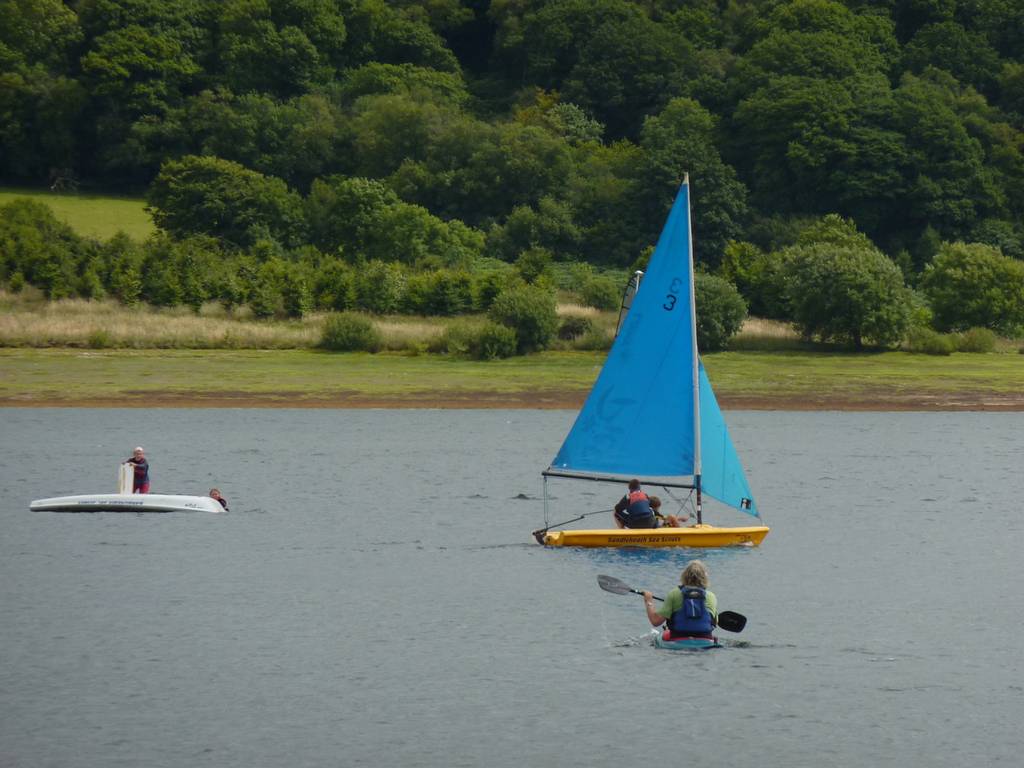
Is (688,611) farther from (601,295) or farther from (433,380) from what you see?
(601,295)

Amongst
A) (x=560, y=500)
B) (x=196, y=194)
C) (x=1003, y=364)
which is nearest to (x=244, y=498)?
(x=560, y=500)

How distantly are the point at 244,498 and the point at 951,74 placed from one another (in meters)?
133

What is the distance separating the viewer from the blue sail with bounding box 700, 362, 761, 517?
42844 millimetres

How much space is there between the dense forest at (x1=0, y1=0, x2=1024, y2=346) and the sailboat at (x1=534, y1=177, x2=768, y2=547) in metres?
58.6

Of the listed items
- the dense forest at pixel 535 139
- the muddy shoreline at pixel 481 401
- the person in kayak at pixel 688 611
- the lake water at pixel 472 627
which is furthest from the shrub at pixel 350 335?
the person in kayak at pixel 688 611

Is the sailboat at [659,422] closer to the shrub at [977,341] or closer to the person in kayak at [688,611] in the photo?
the person in kayak at [688,611]

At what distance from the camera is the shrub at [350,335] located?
304 feet

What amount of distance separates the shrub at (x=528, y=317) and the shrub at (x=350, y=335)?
23.0 feet

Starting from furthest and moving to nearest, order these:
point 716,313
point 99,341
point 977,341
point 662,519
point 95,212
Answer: point 95,212 < point 977,341 < point 716,313 < point 99,341 < point 662,519

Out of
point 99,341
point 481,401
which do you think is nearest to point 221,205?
point 99,341

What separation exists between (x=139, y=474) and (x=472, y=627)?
17.4 meters

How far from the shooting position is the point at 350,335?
92688mm

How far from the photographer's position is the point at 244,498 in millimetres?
58000

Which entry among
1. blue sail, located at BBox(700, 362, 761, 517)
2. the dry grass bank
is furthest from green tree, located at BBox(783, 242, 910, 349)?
blue sail, located at BBox(700, 362, 761, 517)
